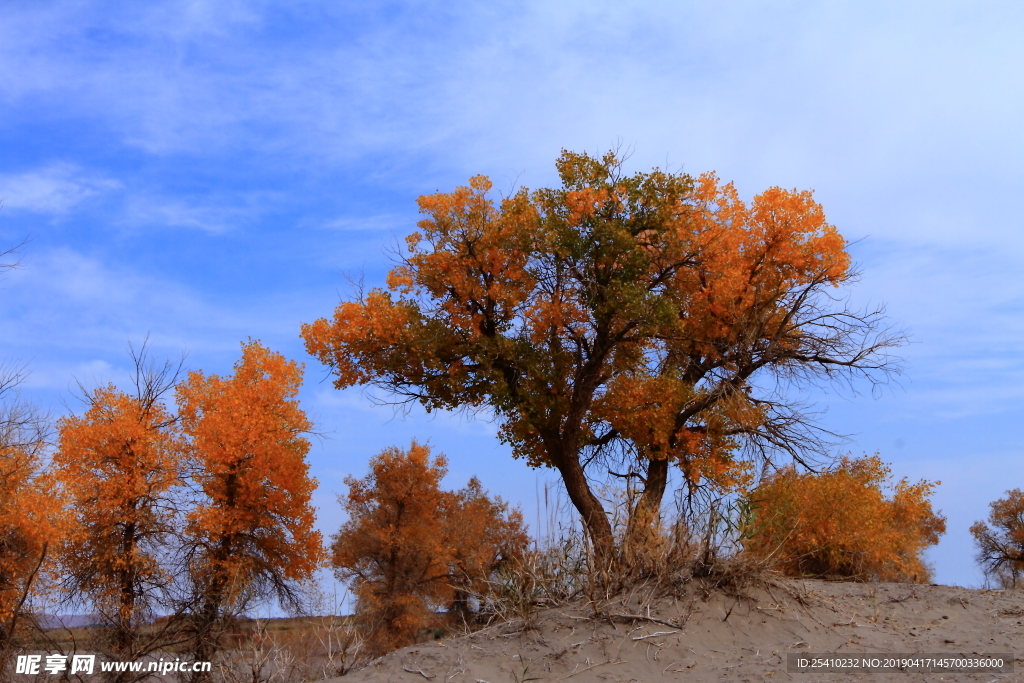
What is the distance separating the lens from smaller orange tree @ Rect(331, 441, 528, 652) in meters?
33.3

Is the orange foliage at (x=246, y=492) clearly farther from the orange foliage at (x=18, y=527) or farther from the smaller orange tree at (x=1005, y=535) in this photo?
the smaller orange tree at (x=1005, y=535)

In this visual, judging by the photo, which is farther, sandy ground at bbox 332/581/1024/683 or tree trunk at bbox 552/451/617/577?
tree trunk at bbox 552/451/617/577

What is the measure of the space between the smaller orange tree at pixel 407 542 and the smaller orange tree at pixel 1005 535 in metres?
29.3

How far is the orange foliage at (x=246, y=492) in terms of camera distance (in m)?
25.6

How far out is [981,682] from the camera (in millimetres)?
8742

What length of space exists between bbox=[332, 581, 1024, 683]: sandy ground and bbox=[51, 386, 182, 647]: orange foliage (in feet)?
57.1

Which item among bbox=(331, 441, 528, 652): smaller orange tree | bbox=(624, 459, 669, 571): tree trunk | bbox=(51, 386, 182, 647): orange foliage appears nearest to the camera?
bbox=(624, 459, 669, 571): tree trunk

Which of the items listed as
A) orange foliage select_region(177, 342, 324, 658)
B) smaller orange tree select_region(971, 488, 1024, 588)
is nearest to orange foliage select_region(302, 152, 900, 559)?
orange foliage select_region(177, 342, 324, 658)

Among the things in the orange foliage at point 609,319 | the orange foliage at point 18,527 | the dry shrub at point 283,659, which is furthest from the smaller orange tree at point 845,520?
the orange foliage at point 18,527

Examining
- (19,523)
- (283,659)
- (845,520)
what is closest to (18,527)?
(19,523)

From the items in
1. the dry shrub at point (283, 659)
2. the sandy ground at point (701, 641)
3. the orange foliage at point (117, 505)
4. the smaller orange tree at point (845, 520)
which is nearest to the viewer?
the sandy ground at point (701, 641)

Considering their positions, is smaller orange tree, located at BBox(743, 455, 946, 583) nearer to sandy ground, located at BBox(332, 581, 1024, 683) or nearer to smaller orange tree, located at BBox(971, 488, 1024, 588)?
sandy ground, located at BBox(332, 581, 1024, 683)

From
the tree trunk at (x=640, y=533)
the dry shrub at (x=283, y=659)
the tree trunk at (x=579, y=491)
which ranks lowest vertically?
the dry shrub at (x=283, y=659)

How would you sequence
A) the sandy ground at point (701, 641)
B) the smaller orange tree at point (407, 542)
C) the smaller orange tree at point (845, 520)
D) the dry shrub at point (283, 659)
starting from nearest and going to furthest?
the sandy ground at point (701, 641), the dry shrub at point (283, 659), the smaller orange tree at point (845, 520), the smaller orange tree at point (407, 542)
